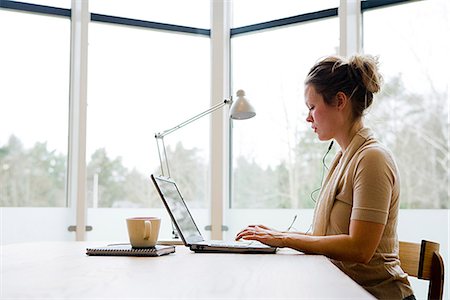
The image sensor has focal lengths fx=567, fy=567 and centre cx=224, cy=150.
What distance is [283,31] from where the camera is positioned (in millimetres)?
3959

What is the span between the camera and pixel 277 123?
3895 mm

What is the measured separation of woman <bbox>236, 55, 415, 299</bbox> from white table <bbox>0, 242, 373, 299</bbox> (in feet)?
0.32

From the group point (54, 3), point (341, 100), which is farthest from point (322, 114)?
point (54, 3)

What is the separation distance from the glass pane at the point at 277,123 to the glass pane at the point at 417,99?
0.42m

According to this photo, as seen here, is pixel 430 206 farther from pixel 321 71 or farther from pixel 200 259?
pixel 200 259

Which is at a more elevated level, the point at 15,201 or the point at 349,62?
the point at 349,62

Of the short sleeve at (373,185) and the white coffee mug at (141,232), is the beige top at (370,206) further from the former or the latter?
the white coffee mug at (141,232)

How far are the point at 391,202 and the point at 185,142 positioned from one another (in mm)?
2388

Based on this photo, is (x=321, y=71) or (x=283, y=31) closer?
(x=321, y=71)

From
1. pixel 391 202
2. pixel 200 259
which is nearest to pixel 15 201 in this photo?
pixel 200 259

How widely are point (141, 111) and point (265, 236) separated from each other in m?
2.37

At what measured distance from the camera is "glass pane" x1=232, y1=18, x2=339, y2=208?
379cm

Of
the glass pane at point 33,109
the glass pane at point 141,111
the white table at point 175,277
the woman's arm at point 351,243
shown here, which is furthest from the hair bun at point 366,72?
the glass pane at point 33,109

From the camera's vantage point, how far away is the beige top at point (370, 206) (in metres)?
1.67
